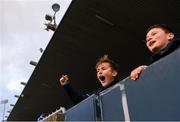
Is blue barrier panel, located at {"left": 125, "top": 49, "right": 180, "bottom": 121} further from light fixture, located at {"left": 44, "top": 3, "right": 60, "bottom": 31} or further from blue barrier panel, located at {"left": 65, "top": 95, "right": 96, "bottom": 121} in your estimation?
light fixture, located at {"left": 44, "top": 3, "right": 60, "bottom": 31}

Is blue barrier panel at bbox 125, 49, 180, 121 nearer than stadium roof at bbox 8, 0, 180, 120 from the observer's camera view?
A: Yes

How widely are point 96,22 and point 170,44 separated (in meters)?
4.20

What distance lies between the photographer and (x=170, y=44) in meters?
1.88

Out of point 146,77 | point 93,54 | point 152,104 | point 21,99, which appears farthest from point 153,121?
point 21,99

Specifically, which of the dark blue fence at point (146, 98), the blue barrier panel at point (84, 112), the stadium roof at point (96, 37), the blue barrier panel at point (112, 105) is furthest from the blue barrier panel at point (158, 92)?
the stadium roof at point (96, 37)

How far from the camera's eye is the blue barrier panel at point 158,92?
5.16ft

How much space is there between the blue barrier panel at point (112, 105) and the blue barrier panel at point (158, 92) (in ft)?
0.35

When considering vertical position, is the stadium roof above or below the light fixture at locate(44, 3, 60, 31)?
below

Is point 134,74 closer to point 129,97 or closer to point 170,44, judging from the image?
point 129,97

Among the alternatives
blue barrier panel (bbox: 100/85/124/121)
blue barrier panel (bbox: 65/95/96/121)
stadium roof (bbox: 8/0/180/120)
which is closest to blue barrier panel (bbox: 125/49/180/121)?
blue barrier panel (bbox: 100/85/124/121)

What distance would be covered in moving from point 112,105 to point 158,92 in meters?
0.49

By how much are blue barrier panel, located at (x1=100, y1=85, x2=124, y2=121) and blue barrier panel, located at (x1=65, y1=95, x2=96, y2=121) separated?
96 mm

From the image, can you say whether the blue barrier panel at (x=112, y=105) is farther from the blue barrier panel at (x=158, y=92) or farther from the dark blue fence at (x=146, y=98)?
the blue barrier panel at (x=158, y=92)

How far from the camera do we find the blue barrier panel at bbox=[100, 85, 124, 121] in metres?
2.01
